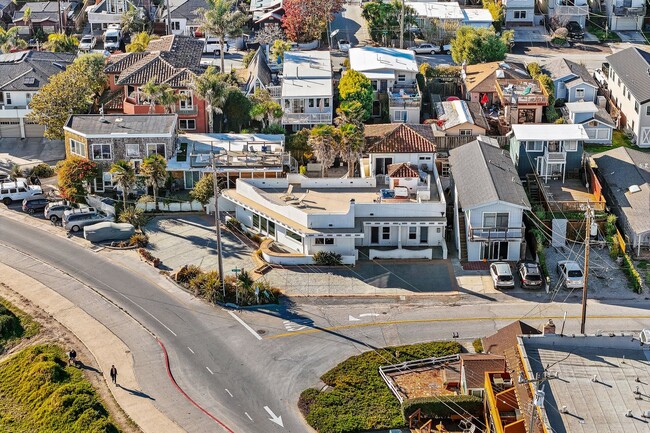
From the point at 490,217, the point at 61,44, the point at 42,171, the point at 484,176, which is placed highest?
the point at 61,44

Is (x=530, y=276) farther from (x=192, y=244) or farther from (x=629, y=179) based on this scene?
(x=192, y=244)

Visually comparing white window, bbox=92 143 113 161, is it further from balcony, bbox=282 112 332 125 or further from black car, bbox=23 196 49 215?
balcony, bbox=282 112 332 125

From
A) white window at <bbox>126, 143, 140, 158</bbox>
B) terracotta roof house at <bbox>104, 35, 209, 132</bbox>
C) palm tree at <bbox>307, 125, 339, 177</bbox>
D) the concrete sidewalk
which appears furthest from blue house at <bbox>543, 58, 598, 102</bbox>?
the concrete sidewalk

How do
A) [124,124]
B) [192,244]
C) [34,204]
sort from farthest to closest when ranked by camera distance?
[124,124], [34,204], [192,244]

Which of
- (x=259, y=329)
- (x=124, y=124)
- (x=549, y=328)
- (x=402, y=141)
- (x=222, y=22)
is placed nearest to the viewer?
(x=549, y=328)

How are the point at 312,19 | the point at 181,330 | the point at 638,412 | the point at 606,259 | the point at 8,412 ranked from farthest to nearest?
the point at 312,19, the point at 606,259, the point at 181,330, the point at 8,412, the point at 638,412

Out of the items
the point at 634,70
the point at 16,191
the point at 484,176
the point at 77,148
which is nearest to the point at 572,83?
the point at 634,70

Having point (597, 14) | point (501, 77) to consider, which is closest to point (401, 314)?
point (501, 77)

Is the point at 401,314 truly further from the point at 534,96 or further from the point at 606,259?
the point at 534,96
